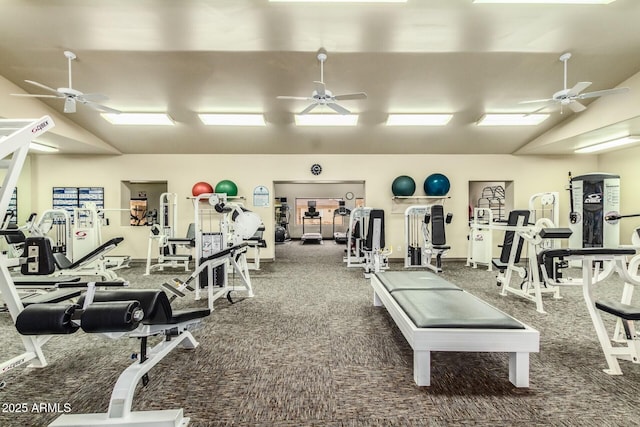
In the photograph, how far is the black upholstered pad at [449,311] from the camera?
1943mm

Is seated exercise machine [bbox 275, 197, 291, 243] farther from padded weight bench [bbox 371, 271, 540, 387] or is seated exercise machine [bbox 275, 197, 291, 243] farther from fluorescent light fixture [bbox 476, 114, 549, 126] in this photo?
padded weight bench [bbox 371, 271, 540, 387]

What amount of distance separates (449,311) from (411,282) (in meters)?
0.85

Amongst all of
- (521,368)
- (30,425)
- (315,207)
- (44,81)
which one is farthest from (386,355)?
(315,207)

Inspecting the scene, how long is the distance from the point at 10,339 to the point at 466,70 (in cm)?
599

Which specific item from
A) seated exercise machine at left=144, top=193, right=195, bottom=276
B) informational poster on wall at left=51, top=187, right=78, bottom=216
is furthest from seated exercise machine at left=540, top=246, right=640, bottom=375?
informational poster on wall at left=51, top=187, right=78, bottom=216

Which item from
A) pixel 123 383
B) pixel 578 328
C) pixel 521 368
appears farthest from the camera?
pixel 578 328

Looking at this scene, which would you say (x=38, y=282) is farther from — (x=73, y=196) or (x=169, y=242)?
(x=73, y=196)

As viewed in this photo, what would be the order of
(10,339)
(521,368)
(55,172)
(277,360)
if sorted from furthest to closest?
(55,172) < (10,339) < (277,360) < (521,368)

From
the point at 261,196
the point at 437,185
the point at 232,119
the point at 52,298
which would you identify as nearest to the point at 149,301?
the point at 52,298

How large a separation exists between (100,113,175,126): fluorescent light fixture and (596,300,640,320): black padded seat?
6258mm

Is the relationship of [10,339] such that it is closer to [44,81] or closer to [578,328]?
[44,81]

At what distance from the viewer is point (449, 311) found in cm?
214

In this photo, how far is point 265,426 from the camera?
1.60m

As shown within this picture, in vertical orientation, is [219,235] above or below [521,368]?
above
